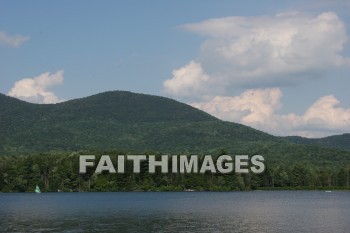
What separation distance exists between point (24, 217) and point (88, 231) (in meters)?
25.7

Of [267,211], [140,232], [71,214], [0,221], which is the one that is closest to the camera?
[140,232]

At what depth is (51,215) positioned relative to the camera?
100938 millimetres

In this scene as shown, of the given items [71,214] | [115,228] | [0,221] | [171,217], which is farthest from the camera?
[71,214]

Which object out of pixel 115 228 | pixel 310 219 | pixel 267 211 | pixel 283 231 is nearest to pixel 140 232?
pixel 115 228

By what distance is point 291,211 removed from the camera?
11150 centimetres

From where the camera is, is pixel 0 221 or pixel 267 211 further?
pixel 267 211

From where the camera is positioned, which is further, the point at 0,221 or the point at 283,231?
the point at 0,221

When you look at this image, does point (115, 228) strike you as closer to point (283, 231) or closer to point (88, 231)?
point (88, 231)

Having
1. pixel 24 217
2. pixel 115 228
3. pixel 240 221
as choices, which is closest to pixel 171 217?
pixel 240 221

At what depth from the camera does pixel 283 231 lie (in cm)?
7469

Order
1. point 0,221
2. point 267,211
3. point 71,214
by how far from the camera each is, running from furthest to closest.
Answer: point 267,211 < point 71,214 < point 0,221

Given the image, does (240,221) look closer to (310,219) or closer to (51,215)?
(310,219)

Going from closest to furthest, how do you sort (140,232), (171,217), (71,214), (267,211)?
(140,232)
(171,217)
(71,214)
(267,211)

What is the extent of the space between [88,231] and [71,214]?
29.1 m
